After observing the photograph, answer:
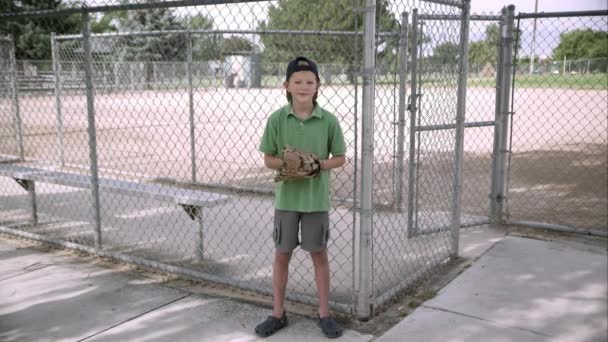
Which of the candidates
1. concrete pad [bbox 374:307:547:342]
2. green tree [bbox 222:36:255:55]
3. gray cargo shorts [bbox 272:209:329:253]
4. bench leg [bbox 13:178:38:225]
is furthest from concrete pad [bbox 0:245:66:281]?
green tree [bbox 222:36:255:55]

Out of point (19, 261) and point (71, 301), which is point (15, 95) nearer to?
point (19, 261)

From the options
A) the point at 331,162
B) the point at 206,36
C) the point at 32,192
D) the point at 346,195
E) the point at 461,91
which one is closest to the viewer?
the point at 331,162

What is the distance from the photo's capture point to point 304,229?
343cm

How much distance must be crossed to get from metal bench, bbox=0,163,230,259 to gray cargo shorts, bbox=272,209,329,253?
4.42ft

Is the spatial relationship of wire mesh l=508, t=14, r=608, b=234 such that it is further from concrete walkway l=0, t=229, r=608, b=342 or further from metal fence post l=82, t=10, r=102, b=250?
metal fence post l=82, t=10, r=102, b=250

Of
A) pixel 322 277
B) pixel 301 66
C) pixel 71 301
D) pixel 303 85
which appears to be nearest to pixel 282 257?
pixel 322 277

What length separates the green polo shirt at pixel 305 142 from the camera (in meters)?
3.34

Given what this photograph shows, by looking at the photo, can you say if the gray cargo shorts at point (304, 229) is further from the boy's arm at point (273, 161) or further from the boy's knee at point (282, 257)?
the boy's arm at point (273, 161)

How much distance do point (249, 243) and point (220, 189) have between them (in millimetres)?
2261

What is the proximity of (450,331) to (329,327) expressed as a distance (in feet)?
2.56

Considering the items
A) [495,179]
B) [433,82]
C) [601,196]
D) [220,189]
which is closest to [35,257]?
[220,189]

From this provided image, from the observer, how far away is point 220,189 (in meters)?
7.59

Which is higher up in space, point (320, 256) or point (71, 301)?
point (320, 256)

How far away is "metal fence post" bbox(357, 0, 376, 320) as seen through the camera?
3.30 m
